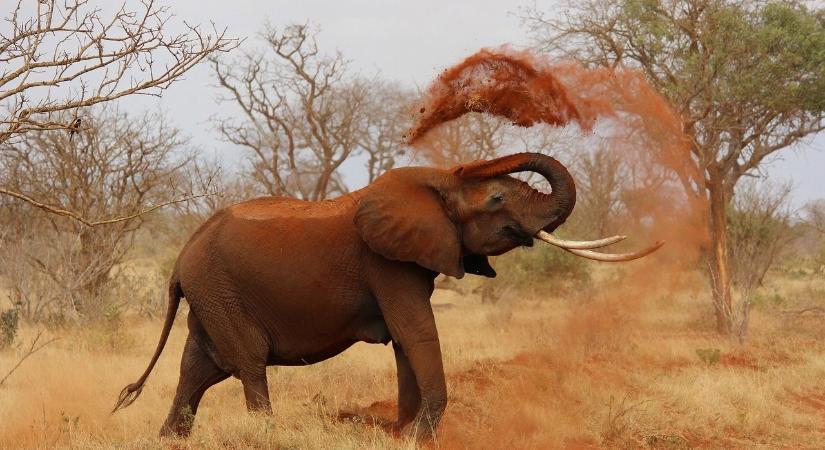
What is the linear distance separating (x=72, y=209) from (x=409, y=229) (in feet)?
40.7

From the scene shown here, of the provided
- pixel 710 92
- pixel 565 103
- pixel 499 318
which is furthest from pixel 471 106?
pixel 499 318

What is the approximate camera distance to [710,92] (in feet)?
50.7

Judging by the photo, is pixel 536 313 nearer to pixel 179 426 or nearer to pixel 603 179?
pixel 603 179

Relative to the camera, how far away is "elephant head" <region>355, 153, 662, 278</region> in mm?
7656

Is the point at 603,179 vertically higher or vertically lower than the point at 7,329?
higher

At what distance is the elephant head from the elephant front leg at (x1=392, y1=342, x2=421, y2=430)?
94 centimetres

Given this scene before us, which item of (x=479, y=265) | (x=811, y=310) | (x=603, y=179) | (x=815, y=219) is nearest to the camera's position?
(x=479, y=265)

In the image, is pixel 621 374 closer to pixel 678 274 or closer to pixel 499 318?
pixel 678 274

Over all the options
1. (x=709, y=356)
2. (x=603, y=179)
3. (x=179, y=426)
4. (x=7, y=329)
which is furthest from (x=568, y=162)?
(x=7, y=329)

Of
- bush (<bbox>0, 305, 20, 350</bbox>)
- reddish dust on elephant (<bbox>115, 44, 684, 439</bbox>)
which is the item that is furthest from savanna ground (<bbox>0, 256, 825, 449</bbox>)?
reddish dust on elephant (<bbox>115, 44, 684, 439</bbox>)

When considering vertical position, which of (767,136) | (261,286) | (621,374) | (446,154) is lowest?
(621,374)

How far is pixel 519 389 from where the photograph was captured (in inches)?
402

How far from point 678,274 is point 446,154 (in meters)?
3.97

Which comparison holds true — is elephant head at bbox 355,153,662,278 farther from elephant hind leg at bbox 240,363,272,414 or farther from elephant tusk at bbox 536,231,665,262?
elephant hind leg at bbox 240,363,272,414
